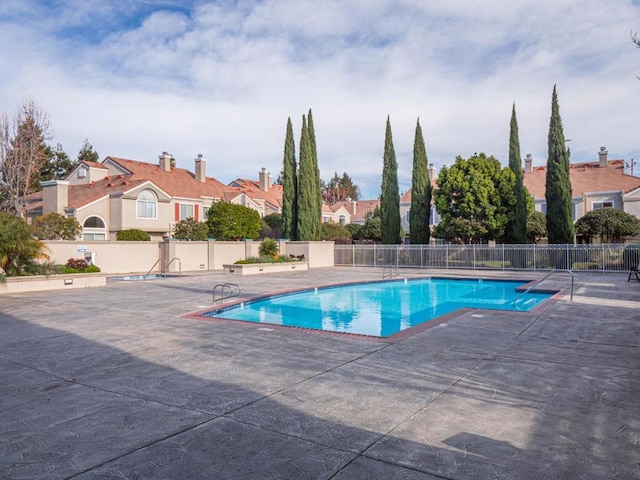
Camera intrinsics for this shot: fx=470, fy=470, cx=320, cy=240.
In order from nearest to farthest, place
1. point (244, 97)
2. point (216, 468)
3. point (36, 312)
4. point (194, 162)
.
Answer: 1. point (216, 468)
2. point (36, 312)
3. point (244, 97)
4. point (194, 162)

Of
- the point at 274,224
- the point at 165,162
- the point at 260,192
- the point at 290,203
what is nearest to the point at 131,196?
the point at 165,162

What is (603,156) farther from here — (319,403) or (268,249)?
(319,403)

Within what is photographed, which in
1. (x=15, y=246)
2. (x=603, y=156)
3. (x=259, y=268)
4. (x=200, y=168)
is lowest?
(x=259, y=268)

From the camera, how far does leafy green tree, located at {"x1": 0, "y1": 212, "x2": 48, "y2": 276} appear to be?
15.3m

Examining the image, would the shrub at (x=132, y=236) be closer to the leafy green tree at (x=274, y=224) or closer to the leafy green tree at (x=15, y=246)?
the leafy green tree at (x=15, y=246)

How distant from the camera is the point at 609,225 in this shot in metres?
30.6

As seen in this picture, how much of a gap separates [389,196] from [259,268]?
45.4ft

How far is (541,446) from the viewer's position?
3986 millimetres

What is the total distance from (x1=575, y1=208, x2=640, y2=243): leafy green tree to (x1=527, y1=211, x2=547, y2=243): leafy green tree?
3.32m

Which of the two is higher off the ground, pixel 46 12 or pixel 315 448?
pixel 46 12

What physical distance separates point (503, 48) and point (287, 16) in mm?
10514

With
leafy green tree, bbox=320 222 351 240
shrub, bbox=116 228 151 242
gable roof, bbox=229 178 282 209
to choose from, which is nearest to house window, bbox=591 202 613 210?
leafy green tree, bbox=320 222 351 240

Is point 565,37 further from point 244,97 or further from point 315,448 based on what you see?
point 315,448

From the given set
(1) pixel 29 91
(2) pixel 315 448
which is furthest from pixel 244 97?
(2) pixel 315 448
